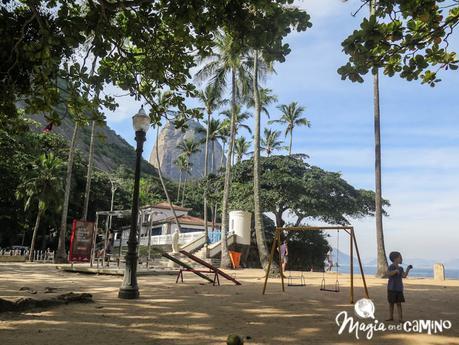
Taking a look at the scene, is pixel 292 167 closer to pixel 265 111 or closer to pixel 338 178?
pixel 338 178

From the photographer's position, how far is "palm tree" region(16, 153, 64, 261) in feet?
111

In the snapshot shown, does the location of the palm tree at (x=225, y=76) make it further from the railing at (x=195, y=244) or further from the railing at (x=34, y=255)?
the railing at (x=34, y=255)

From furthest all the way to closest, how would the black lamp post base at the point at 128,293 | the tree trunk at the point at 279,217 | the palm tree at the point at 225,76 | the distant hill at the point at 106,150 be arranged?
1. the distant hill at the point at 106,150
2. the tree trunk at the point at 279,217
3. the palm tree at the point at 225,76
4. the black lamp post base at the point at 128,293

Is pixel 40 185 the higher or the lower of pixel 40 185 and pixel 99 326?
the higher

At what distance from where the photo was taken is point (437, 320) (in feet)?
23.8

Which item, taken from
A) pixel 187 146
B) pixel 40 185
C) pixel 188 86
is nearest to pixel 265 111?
pixel 40 185

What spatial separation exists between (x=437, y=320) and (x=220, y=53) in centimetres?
2386

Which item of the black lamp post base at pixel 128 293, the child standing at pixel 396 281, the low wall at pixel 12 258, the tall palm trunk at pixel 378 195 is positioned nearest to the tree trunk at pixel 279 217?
the tall palm trunk at pixel 378 195

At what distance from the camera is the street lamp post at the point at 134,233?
9.73 m

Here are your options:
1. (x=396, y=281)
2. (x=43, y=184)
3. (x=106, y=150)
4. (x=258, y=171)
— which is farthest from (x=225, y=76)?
(x=106, y=150)

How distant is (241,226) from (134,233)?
2065cm

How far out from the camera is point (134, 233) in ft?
33.3

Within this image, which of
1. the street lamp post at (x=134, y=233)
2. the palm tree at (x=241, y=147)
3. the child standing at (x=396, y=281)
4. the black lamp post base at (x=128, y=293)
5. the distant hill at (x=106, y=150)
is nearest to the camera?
the child standing at (x=396, y=281)

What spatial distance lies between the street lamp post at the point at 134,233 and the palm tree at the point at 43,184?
2598cm
